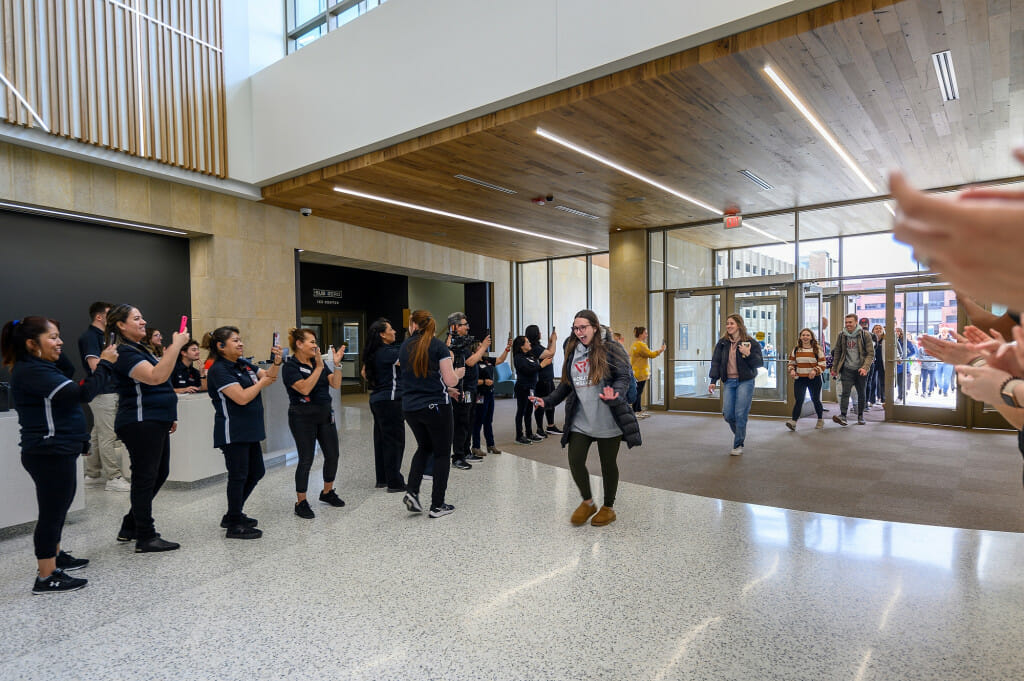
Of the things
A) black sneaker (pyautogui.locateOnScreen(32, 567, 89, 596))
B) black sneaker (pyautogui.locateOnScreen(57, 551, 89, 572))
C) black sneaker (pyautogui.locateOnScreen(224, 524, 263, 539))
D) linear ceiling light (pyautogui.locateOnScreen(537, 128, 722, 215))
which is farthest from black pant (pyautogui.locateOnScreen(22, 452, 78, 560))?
linear ceiling light (pyautogui.locateOnScreen(537, 128, 722, 215))

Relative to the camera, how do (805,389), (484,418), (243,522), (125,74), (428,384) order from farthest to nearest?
(805,389) → (125,74) → (484,418) → (428,384) → (243,522)

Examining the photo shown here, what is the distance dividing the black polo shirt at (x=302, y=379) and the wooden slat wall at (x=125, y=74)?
505 centimetres

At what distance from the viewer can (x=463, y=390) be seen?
6277 mm

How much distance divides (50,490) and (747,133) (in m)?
7.14

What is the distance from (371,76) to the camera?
7.42 m

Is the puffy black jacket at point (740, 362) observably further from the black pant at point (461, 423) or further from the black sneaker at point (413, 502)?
the black sneaker at point (413, 502)

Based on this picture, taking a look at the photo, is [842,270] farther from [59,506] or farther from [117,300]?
[117,300]

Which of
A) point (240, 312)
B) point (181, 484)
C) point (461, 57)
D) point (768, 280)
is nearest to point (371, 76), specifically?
point (461, 57)

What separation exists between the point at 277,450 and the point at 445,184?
4.46 meters

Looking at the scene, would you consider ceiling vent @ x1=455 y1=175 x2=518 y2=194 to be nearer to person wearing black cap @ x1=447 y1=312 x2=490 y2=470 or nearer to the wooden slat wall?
person wearing black cap @ x1=447 y1=312 x2=490 y2=470

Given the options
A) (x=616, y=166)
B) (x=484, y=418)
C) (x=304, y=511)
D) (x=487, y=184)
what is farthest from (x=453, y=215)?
(x=304, y=511)

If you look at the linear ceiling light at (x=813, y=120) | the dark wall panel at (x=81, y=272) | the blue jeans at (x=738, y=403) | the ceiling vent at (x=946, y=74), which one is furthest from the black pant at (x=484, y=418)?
the ceiling vent at (x=946, y=74)

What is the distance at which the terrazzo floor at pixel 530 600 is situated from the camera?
2.51m

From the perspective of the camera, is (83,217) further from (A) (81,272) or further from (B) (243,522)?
(B) (243,522)
